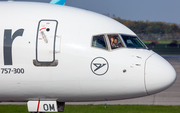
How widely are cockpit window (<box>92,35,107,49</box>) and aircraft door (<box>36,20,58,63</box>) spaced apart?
3.76 feet

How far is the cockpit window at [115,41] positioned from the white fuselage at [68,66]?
0.15 meters

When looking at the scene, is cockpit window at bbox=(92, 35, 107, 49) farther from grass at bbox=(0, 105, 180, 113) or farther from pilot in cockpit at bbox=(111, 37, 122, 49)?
grass at bbox=(0, 105, 180, 113)

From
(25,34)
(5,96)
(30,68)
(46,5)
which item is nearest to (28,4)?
(46,5)

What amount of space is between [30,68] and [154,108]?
879 centimetres

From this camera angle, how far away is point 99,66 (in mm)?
9000

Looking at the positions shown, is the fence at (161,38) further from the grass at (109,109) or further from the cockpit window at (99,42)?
the cockpit window at (99,42)

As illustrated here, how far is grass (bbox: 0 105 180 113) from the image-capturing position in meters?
15.5

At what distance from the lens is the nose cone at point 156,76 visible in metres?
8.84

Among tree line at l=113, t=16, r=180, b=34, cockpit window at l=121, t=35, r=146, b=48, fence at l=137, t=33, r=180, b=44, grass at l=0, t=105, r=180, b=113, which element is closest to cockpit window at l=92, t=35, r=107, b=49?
cockpit window at l=121, t=35, r=146, b=48

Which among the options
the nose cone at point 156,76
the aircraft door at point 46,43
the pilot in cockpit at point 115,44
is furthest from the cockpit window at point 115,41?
the aircraft door at point 46,43

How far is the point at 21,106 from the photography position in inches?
667

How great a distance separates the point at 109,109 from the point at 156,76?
24.4 feet

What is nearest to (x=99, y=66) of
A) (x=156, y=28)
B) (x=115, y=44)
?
(x=115, y=44)

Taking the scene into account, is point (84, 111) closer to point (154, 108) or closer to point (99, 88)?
point (154, 108)
